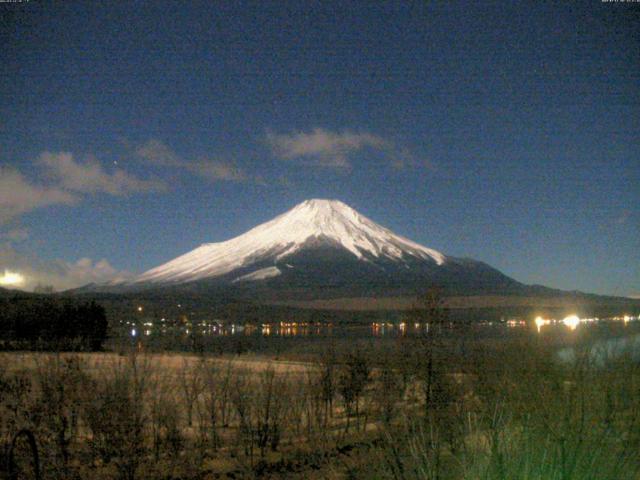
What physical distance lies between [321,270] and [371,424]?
149570mm

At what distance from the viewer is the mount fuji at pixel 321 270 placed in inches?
5876

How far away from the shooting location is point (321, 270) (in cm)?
16375

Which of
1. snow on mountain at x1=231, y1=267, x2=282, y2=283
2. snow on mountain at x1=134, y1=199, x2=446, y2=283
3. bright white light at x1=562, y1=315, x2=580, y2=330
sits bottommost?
bright white light at x1=562, y1=315, x2=580, y2=330

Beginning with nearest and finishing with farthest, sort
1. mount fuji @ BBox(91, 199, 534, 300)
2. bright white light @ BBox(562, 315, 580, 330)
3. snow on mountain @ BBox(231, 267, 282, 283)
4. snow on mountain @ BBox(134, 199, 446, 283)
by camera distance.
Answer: bright white light @ BBox(562, 315, 580, 330) < mount fuji @ BBox(91, 199, 534, 300) < snow on mountain @ BBox(231, 267, 282, 283) < snow on mountain @ BBox(134, 199, 446, 283)

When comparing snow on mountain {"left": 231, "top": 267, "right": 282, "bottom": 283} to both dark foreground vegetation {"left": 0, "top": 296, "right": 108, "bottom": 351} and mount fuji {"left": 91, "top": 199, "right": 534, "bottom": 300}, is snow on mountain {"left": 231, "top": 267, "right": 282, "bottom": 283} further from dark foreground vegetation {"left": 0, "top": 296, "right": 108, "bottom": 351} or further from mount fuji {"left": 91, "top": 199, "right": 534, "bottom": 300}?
dark foreground vegetation {"left": 0, "top": 296, "right": 108, "bottom": 351}

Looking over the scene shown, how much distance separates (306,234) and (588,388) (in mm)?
189572

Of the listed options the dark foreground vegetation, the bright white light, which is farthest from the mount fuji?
the dark foreground vegetation

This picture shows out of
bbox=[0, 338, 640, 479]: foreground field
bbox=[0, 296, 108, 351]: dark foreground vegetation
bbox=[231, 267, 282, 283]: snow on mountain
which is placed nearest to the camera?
bbox=[0, 338, 640, 479]: foreground field


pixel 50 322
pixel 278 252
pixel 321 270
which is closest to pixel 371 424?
pixel 50 322

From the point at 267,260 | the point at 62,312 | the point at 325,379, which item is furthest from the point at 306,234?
the point at 325,379

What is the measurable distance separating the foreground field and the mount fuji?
122293 millimetres

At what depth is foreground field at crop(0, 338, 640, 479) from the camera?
378cm

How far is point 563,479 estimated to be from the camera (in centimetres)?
344

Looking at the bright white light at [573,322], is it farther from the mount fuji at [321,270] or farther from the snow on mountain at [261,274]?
the snow on mountain at [261,274]
